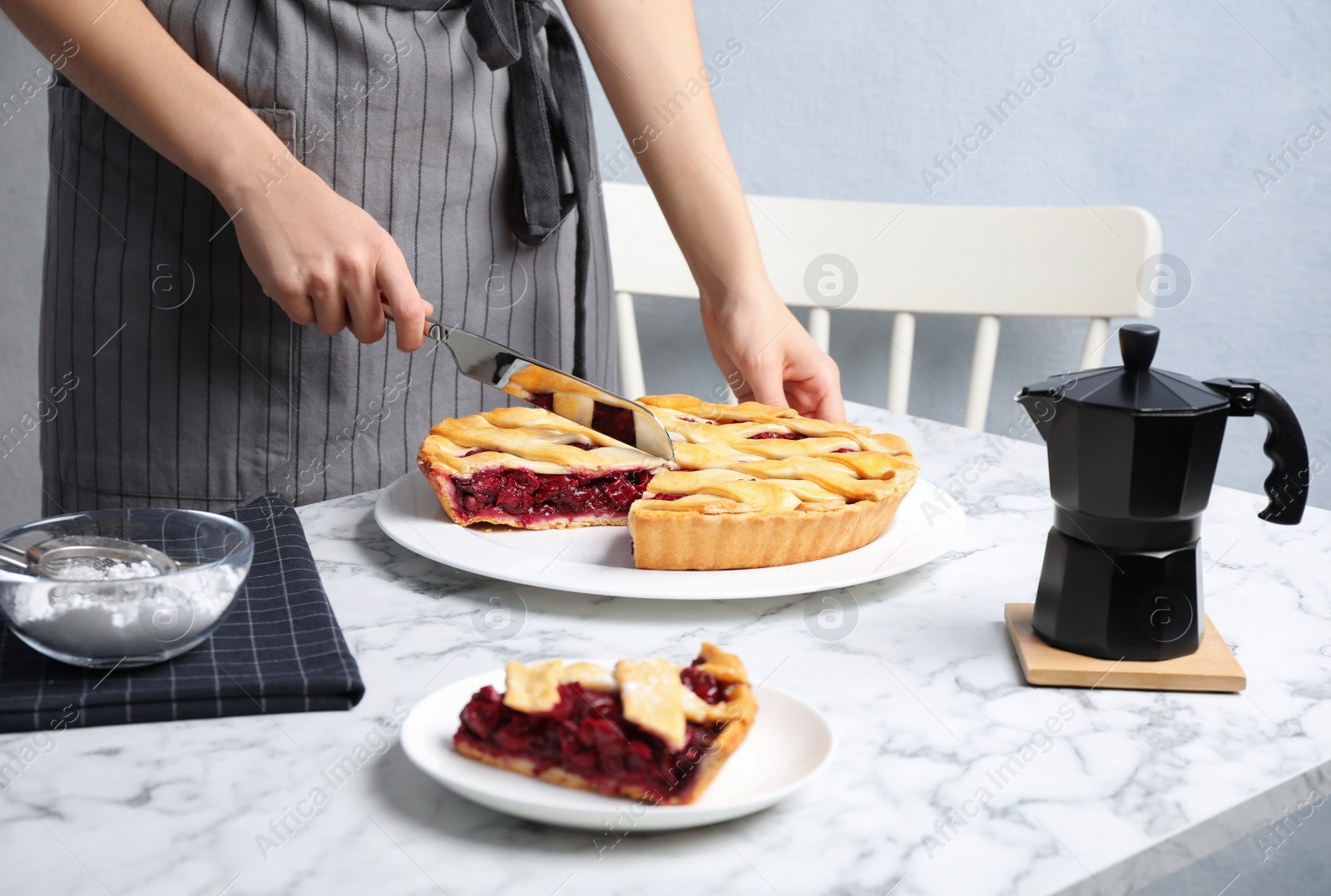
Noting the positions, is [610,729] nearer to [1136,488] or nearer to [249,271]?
[1136,488]

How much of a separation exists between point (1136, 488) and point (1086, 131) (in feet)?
5.11

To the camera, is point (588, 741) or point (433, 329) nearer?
point (588, 741)

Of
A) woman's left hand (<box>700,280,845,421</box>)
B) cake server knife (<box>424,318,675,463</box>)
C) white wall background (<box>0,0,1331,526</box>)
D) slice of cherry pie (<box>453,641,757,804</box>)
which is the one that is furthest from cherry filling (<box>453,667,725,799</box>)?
white wall background (<box>0,0,1331,526</box>)

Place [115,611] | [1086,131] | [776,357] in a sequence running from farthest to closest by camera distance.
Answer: [1086,131] → [776,357] → [115,611]

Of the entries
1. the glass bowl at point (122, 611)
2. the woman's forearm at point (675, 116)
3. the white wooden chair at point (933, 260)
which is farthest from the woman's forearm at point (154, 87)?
the white wooden chair at point (933, 260)

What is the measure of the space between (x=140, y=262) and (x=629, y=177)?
1.27m

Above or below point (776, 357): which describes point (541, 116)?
above

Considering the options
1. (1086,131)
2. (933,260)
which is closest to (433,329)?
(933,260)

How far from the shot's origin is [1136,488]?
72 cm

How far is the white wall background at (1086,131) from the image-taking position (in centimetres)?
199

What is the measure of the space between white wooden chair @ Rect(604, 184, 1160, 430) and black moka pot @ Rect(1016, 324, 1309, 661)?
1.12m

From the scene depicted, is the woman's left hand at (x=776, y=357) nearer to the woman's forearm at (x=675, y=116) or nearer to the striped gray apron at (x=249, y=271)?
the woman's forearm at (x=675, y=116)

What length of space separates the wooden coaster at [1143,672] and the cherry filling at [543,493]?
1.48 feet

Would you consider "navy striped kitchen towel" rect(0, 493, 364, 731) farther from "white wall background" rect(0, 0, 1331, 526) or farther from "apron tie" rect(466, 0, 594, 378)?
"white wall background" rect(0, 0, 1331, 526)
